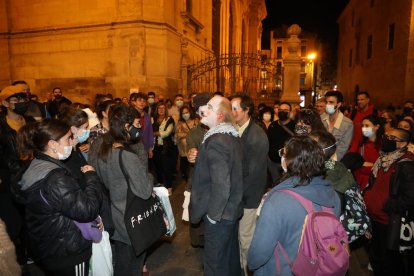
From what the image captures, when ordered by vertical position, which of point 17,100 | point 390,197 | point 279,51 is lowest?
point 390,197

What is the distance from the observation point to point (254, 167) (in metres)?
3.62

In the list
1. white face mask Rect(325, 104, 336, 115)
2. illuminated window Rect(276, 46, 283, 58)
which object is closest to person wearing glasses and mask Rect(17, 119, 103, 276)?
white face mask Rect(325, 104, 336, 115)

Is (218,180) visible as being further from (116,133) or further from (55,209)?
(55,209)

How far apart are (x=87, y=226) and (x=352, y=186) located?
234 cm

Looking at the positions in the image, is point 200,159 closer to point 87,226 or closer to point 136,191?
point 136,191

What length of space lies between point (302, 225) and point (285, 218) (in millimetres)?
119

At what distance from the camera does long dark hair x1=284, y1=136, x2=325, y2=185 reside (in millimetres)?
2064

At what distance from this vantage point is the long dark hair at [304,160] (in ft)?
6.77

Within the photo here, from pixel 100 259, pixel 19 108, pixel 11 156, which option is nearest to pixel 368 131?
pixel 100 259

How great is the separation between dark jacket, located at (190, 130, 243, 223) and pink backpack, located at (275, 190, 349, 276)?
899mm

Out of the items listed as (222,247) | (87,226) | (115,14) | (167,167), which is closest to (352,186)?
(222,247)

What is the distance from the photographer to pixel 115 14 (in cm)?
1136

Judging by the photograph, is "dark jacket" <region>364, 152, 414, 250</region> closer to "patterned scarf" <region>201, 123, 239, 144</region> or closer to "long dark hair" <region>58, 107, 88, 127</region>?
"patterned scarf" <region>201, 123, 239, 144</region>

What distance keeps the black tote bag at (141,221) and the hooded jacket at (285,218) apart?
122cm
